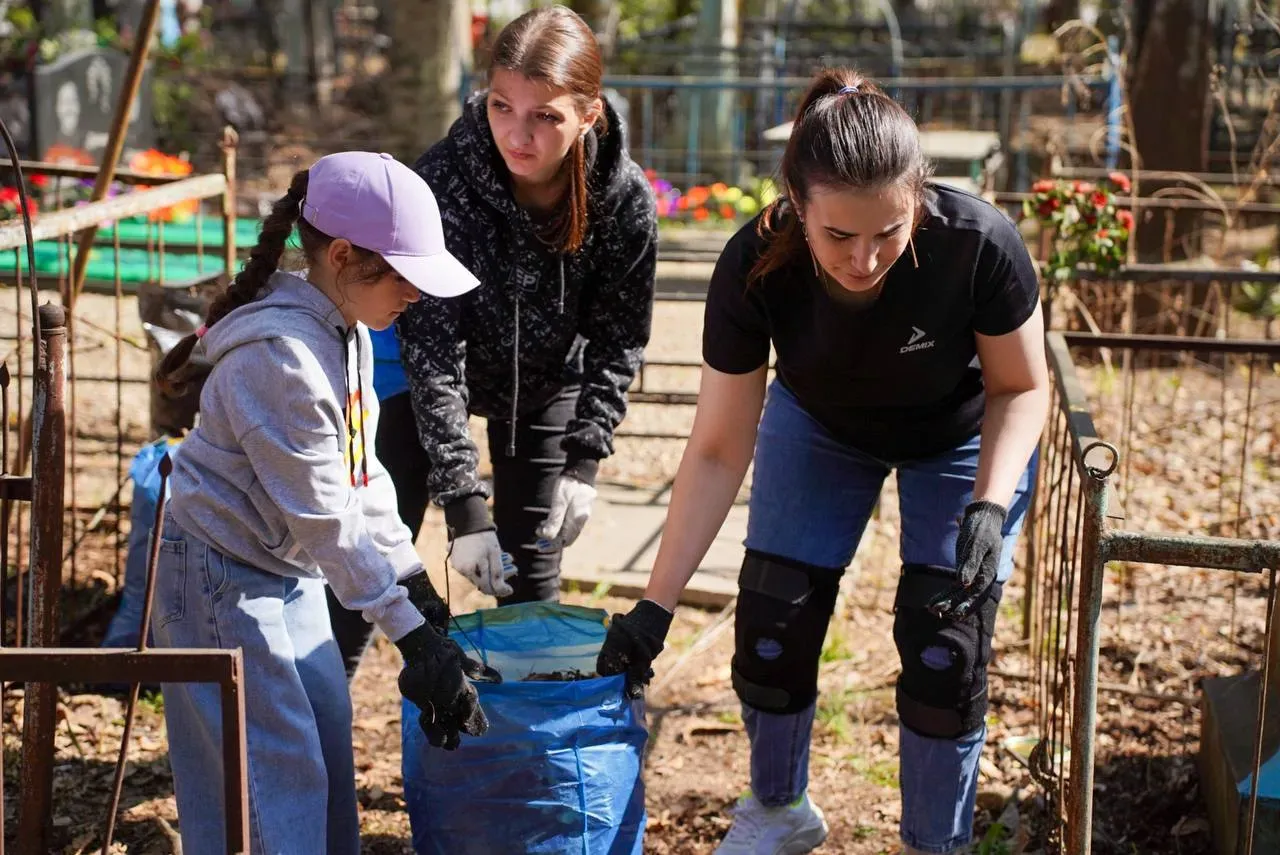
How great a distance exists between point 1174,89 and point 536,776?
8.19 m

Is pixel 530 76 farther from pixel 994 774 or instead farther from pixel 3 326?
pixel 3 326

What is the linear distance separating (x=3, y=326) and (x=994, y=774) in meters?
4.95

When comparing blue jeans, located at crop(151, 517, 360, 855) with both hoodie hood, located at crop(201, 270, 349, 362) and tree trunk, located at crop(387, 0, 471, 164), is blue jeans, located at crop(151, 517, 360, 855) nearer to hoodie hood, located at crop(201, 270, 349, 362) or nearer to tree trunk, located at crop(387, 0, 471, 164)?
hoodie hood, located at crop(201, 270, 349, 362)

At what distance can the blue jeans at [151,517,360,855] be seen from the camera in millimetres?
2373

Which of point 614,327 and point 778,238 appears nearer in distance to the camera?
point 778,238

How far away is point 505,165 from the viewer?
2.90m

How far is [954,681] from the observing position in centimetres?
262

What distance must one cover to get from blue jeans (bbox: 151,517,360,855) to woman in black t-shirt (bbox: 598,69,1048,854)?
1.77 feet

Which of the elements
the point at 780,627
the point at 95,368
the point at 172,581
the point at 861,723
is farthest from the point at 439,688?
the point at 95,368

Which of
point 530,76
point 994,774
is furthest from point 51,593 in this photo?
point 994,774

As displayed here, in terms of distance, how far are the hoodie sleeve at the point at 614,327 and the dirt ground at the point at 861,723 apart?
3.20 feet

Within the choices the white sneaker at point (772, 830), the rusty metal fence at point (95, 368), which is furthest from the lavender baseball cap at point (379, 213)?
the white sneaker at point (772, 830)

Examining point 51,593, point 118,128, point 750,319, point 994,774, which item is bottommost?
point 994,774

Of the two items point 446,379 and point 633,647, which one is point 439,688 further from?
point 446,379
